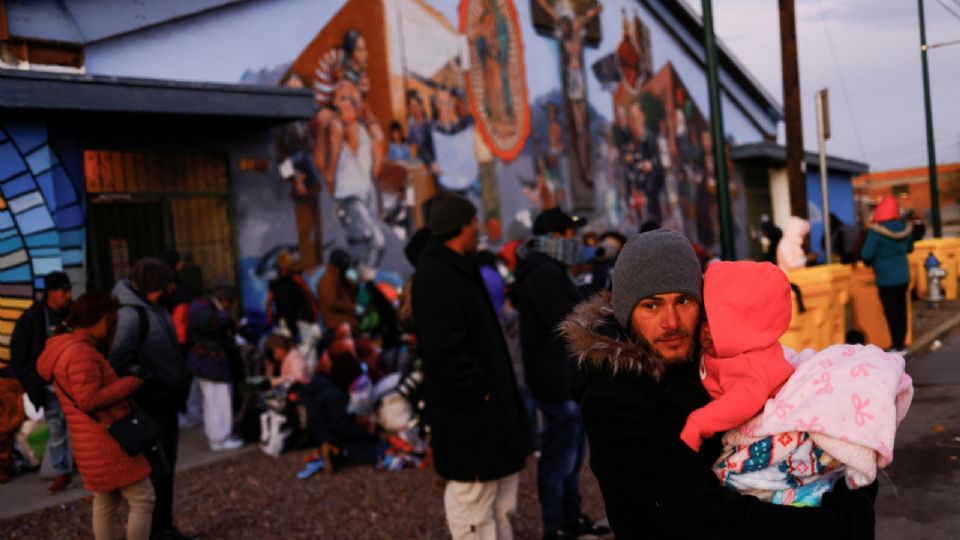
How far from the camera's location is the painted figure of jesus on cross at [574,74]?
59.3 ft

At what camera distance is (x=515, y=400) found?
4.22m

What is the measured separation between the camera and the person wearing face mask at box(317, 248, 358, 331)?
34.1ft

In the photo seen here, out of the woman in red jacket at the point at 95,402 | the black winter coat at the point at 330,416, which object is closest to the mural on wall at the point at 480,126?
the black winter coat at the point at 330,416

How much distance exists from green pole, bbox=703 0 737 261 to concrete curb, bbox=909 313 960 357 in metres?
3.94

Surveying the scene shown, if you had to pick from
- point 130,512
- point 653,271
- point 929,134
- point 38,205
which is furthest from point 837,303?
point 929,134

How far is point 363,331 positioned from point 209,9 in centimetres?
464

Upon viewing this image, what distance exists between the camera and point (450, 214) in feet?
13.9

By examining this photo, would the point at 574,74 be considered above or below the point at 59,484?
above

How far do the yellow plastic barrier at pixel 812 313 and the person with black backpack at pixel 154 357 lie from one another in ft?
18.3

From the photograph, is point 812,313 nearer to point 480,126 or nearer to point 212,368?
point 212,368

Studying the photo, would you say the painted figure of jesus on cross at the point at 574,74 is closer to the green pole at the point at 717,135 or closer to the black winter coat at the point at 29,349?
the green pole at the point at 717,135

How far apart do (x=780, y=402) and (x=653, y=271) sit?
17.1 inches

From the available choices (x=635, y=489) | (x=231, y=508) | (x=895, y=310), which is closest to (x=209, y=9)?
Result: (x=231, y=508)

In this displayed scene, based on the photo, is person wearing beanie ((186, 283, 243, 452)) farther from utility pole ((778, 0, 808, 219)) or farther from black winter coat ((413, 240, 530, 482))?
utility pole ((778, 0, 808, 219))
